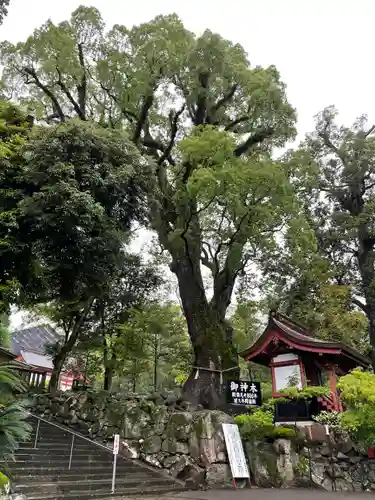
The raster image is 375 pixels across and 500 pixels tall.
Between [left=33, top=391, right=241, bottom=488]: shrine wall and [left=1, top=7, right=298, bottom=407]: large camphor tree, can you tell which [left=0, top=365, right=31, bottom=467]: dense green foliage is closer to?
[left=33, top=391, right=241, bottom=488]: shrine wall

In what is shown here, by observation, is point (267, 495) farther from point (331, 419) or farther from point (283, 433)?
point (331, 419)

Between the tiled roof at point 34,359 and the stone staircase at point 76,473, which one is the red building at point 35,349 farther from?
the stone staircase at point 76,473

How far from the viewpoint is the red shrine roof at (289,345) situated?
11469mm

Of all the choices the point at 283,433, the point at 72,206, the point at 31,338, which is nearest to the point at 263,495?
the point at 283,433

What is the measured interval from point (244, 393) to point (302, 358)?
252cm

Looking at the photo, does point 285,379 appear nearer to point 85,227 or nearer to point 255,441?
point 255,441

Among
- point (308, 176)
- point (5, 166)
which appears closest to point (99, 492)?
point (5, 166)

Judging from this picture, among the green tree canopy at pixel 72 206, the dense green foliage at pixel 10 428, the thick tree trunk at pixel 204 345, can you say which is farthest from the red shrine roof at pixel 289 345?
the dense green foliage at pixel 10 428

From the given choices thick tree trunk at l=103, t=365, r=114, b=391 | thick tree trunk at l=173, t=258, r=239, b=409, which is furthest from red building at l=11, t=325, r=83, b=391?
thick tree trunk at l=173, t=258, r=239, b=409

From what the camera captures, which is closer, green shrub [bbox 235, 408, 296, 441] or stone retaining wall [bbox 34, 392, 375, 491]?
stone retaining wall [bbox 34, 392, 375, 491]

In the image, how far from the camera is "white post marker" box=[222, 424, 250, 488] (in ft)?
30.9

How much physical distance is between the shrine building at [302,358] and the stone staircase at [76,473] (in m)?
4.72

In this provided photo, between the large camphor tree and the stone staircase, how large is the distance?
10.2 ft

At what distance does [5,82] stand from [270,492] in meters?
16.2
